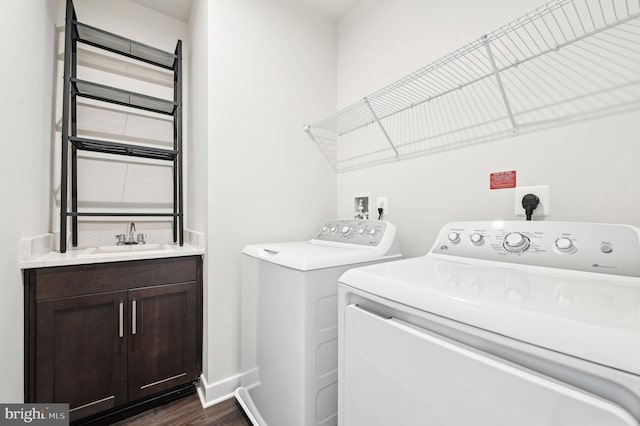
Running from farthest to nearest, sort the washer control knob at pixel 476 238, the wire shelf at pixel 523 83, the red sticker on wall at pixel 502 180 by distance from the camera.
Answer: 1. the red sticker on wall at pixel 502 180
2. the washer control knob at pixel 476 238
3. the wire shelf at pixel 523 83

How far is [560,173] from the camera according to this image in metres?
1.08

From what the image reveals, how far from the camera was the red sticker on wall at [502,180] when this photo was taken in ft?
3.97

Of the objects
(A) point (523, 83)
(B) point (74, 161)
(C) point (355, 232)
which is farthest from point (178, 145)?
(A) point (523, 83)

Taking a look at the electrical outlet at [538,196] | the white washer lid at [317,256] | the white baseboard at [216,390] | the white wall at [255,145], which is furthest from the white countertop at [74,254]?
the electrical outlet at [538,196]

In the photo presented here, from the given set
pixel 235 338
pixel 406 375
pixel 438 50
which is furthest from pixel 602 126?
pixel 235 338

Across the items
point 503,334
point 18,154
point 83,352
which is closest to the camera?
point 503,334

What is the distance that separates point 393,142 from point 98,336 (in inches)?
78.6

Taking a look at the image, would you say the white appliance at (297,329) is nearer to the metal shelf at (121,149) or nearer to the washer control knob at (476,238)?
the washer control knob at (476,238)

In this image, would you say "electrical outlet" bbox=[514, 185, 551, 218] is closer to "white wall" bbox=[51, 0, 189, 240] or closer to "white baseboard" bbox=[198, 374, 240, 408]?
"white baseboard" bbox=[198, 374, 240, 408]

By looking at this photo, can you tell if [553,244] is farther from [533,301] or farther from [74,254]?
[74,254]

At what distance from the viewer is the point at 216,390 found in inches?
62.9

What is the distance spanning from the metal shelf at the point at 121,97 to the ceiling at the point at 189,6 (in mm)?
748

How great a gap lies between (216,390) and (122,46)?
2317 mm

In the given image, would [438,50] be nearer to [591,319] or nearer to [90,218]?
[591,319]
